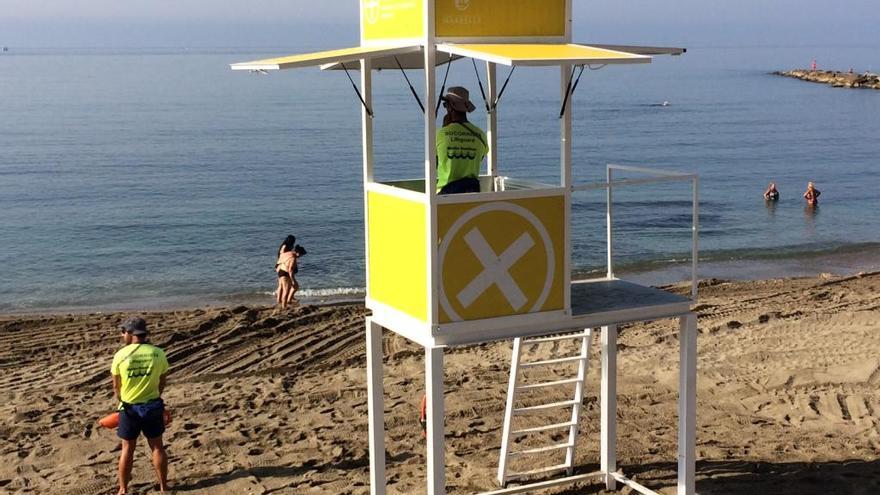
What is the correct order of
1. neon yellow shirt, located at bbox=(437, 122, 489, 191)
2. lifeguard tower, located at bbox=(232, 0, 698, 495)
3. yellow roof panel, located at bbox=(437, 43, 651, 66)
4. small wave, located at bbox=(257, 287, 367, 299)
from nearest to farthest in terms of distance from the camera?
yellow roof panel, located at bbox=(437, 43, 651, 66) → lifeguard tower, located at bbox=(232, 0, 698, 495) → neon yellow shirt, located at bbox=(437, 122, 489, 191) → small wave, located at bbox=(257, 287, 367, 299)

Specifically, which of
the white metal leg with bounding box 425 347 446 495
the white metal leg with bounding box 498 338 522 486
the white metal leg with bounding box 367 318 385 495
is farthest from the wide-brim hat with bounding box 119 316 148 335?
the white metal leg with bounding box 498 338 522 486

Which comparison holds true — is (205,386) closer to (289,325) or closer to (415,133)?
(289,325)

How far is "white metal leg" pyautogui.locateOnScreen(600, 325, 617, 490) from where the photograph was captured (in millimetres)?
10711

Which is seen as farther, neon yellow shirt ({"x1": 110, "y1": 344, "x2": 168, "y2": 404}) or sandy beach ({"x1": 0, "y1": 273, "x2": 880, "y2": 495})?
sandy beach ({"x1": 0, "y1": 273, "x2": 880, "y2": 495})

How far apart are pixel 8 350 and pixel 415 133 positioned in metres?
47.7

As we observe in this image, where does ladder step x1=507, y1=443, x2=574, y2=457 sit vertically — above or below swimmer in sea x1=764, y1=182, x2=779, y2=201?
below

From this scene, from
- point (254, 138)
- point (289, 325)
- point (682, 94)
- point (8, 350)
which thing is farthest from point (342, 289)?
point (682, 94)

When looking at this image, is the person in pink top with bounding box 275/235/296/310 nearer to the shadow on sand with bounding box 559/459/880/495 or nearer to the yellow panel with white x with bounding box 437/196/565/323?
the shadow on sand with bounding box 559/459/880/495

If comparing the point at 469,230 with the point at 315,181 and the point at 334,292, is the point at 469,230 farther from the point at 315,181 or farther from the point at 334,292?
the point at 315,181

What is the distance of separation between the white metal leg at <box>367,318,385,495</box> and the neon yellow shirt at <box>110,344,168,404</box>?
2324 millimetres

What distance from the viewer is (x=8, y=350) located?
57.7 feet

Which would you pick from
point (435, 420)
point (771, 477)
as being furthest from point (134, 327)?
point (771, 477)

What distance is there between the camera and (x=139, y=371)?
34.6 feet

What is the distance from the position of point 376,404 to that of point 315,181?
3717 centimetres
